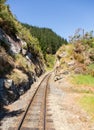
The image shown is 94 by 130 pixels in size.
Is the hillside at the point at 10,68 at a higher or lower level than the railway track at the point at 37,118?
higher

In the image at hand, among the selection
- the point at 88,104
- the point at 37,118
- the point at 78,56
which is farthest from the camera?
the point at 78,56

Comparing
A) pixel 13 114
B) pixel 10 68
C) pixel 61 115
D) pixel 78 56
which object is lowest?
pixel 61 115

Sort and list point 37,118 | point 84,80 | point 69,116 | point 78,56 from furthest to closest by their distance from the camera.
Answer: point 78,56
point 84,80
point 69,116
point 37,118

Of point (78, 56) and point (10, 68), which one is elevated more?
point (78, 56)

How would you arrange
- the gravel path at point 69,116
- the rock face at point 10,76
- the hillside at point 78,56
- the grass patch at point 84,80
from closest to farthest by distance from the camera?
the gravel path at point 69,116 → the rock face at point 10,76 → the grass patch at point 84,80 → the hillside at point 78,56

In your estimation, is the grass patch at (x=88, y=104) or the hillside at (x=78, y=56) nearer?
the grass patch at (x=88, y=104)

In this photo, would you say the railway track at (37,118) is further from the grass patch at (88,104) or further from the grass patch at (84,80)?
the grass patch at (84,80)

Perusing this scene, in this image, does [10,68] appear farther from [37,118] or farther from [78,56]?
[78,56]

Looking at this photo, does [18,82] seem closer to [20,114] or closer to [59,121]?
[20,114]

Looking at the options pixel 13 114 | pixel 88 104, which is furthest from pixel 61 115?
pixel 88 104

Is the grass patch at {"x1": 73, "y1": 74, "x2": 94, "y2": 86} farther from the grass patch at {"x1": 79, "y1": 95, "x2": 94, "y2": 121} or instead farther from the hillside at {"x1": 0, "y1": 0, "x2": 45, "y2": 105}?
the grass patch at {"x1": 79, "y1": 95, "x2": 94, "y2": 121}

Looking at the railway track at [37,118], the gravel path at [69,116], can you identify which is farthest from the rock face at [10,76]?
the gravel path at [69,116]

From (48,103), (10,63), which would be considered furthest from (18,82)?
(48,103)

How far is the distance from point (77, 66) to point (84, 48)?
8940 mm
